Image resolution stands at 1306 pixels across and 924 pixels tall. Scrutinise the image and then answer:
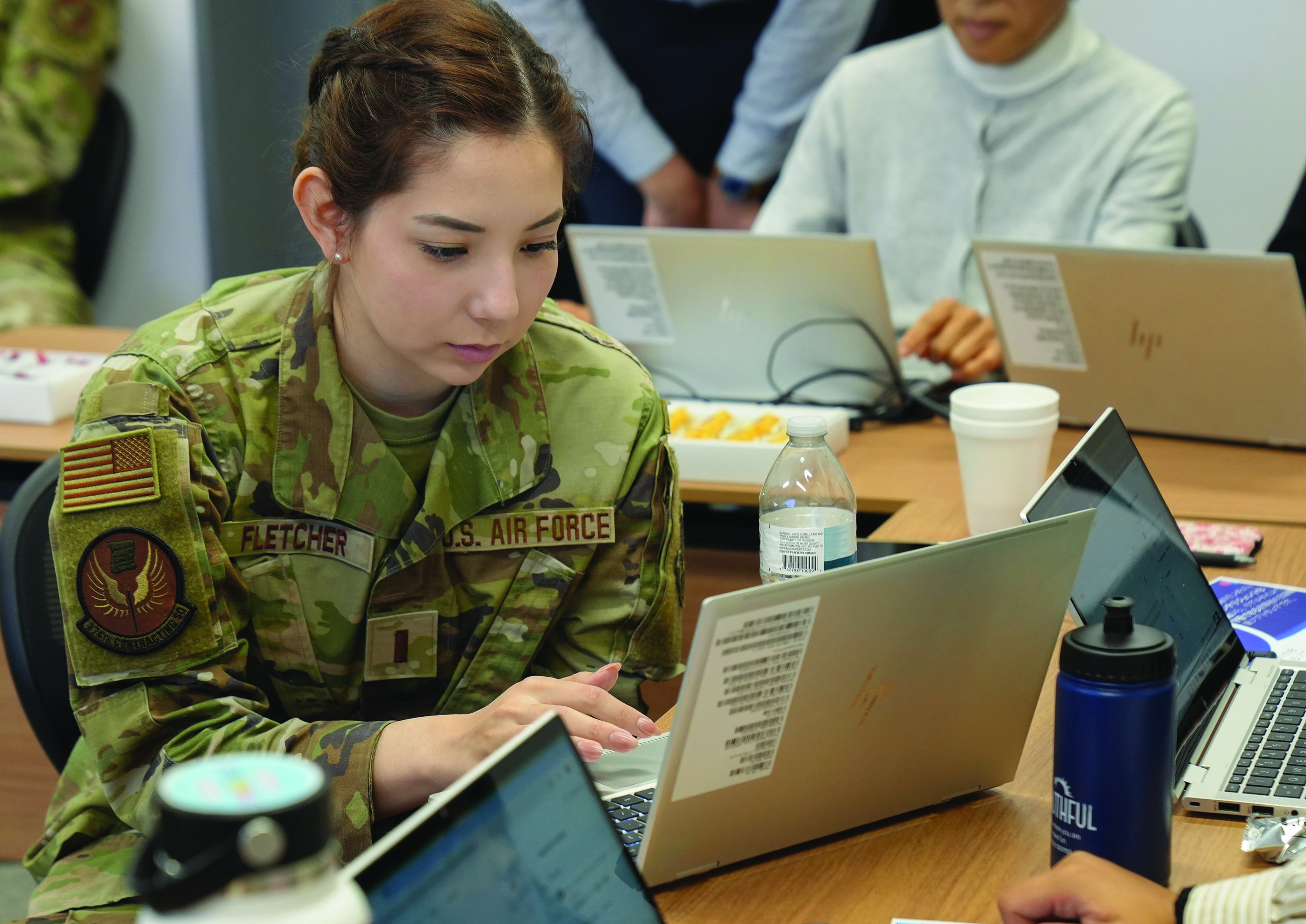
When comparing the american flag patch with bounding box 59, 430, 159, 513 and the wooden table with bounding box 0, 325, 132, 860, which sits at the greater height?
the american flag patch with bounding box 59, 430, 159, 513

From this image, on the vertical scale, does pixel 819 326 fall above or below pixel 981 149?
below

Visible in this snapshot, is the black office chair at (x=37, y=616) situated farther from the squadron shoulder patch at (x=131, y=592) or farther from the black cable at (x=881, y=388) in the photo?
the black cable at (x=881, y=388)

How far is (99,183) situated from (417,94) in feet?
10.3

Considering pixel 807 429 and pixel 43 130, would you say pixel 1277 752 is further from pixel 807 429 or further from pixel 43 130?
pixel 43 130

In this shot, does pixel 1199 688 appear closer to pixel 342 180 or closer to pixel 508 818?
pixel 508 818

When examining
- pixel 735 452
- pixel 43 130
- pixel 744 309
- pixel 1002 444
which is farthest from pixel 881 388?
pixel 43 130

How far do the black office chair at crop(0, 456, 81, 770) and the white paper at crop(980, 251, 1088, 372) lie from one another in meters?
1.27

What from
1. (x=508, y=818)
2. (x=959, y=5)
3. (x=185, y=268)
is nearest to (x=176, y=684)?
(x=508, y=818)

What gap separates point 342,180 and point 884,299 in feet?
3.20

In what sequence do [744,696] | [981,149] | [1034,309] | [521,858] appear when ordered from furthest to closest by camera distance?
[981,149] < [1034,309] < [744,696] < [521,858]

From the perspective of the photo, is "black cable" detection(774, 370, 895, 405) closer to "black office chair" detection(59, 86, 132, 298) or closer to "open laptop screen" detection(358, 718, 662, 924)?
"open laptop screen" detection(358, 718, 662, 924)

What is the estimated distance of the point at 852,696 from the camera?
0.87 m

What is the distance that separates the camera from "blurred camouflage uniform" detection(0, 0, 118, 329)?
360 centimetres

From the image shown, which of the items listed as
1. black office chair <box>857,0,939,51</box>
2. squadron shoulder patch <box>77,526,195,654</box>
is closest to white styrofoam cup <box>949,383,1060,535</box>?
squadron shoulder patch <box>77,526,195,654</box>
